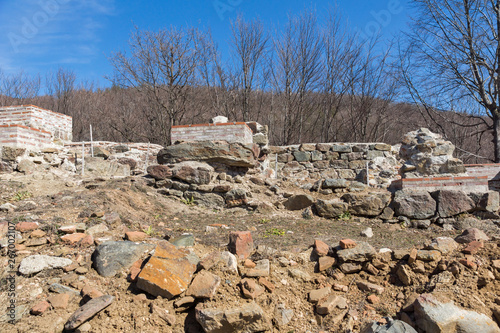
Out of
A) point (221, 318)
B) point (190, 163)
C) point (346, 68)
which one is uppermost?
point (346, 68)

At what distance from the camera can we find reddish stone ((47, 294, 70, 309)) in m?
2.44

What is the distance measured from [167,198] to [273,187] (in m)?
2.37

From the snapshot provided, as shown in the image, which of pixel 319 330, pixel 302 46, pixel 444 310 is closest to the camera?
pixel 444 310

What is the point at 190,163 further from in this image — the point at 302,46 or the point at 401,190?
the point at 302,46

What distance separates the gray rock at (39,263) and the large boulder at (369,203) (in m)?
4.93

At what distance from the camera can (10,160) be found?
21.9 ft

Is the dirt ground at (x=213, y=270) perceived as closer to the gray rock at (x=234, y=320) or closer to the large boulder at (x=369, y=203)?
the gray rock at (x=234, y=320)

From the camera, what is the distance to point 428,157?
6379 mm

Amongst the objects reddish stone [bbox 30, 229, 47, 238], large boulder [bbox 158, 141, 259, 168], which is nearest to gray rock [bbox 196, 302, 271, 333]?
reddish stone [bbox 30, 229, 47, 238]

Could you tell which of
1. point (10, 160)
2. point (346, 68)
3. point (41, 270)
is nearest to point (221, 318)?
point (41, 270)

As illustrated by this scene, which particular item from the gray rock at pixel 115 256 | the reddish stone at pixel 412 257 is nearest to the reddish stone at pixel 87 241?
the gray rock at pixel 115 256

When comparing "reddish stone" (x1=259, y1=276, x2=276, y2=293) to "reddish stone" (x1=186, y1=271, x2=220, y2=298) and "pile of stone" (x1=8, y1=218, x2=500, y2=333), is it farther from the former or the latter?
"reddish stone" (x1=186, y1=271, x2=220, y2=298)

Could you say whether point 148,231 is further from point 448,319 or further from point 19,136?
point 19,136

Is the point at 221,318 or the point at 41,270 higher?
the point at 41,270
